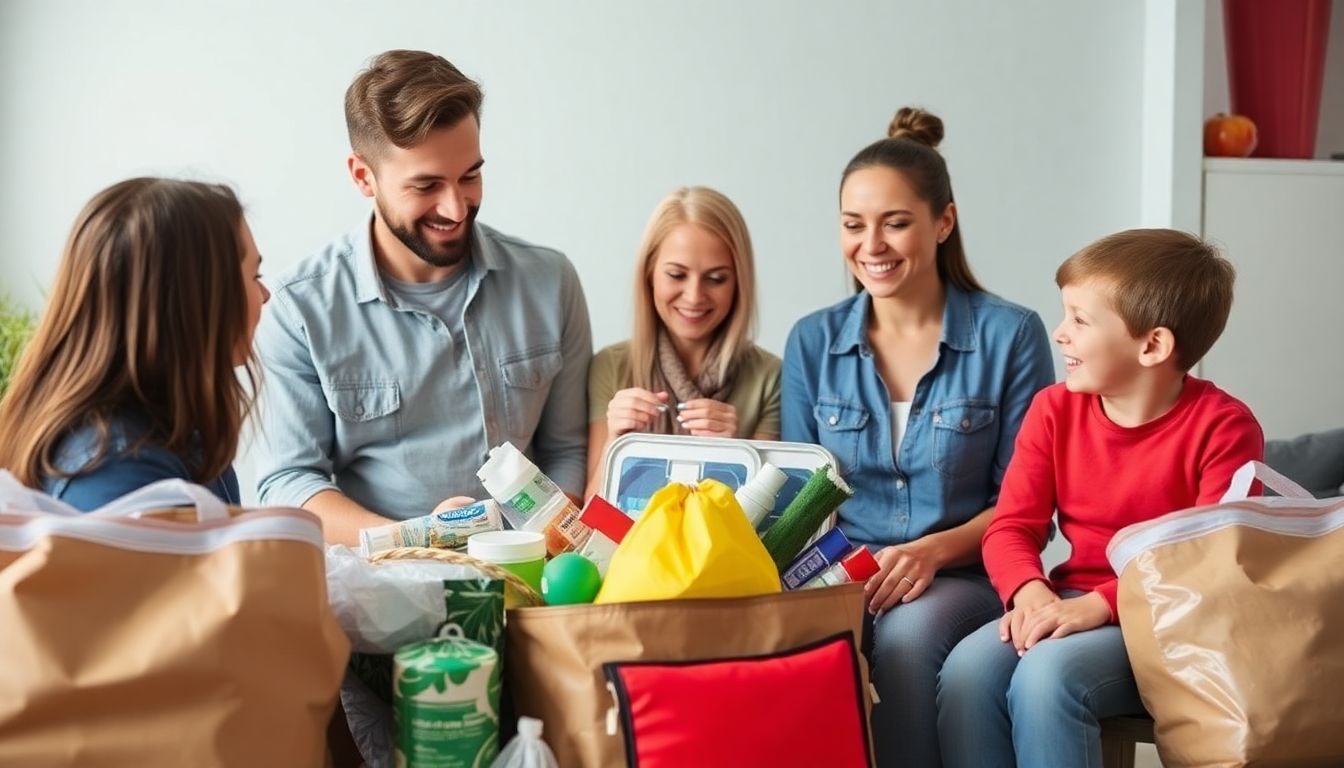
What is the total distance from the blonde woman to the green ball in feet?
2.15

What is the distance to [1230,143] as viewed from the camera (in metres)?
3.06

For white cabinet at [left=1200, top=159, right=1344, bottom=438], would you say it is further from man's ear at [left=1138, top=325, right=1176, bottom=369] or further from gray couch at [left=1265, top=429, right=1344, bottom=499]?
man's ear at [left=1138, top=325, right=1176, bottom=369]

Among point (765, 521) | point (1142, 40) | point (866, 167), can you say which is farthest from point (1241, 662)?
point (1142, 40)

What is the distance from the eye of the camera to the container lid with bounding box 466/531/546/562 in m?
1.51

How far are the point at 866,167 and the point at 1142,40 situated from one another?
1498 millimetres

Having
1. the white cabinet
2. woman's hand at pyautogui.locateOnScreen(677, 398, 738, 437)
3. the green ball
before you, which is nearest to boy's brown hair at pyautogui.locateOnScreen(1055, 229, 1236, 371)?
woman's hand at pyautogui.locateOnScreen(677, 398, 738, 437)

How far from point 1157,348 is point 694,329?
→ 2.52 ft

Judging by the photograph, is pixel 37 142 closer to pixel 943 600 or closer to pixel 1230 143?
pixel 943 600

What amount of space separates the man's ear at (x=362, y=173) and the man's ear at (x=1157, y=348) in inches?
47.9

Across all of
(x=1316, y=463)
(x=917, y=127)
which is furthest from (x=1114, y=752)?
(x=1316, y=463)

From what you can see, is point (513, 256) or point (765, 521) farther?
point (513, 256)

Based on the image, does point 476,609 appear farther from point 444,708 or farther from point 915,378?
point 915,378

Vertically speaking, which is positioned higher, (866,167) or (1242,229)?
(866,167)

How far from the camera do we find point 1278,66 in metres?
3.09
